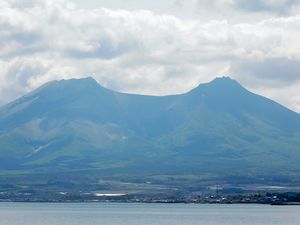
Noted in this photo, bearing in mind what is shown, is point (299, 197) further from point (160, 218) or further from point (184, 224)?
point (184, 224)

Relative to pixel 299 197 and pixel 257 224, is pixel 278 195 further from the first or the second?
pixel 257 224

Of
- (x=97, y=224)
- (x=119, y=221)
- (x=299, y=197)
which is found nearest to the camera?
(x=97, y=224)

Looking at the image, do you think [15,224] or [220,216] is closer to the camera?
[15,224]

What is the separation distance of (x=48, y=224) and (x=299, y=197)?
237 feet

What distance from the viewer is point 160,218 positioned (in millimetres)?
138625

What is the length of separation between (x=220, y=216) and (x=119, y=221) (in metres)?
21.9

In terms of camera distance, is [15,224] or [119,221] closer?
[15,224]

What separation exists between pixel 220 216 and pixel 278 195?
143 feet

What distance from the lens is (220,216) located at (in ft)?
474

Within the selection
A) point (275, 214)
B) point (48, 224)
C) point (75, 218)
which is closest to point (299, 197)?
point (275, 214)

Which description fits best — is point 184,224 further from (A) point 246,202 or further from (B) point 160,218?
(A) point 246,202

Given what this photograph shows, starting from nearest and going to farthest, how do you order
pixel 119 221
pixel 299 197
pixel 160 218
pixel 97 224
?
1. pixel 97 224
2. pixel 119 221
3. pixel 160 218
4. pixel 299 197

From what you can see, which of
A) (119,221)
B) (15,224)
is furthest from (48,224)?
(119,221)

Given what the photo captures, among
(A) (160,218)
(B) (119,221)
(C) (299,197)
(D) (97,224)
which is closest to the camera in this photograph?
(D) (97,224)
